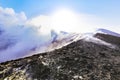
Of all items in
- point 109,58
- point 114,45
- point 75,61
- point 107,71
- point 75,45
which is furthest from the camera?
point 114,45

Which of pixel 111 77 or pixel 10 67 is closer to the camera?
pixel 111 77

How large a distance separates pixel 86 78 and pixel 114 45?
1488 cm

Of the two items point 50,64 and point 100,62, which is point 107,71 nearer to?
point 100,62

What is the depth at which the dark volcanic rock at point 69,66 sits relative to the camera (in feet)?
86.7

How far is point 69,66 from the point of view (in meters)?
28.1

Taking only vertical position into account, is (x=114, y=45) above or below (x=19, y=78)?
above

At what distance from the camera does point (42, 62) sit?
29125mm

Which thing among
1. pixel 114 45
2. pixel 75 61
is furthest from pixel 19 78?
pixel 114 45

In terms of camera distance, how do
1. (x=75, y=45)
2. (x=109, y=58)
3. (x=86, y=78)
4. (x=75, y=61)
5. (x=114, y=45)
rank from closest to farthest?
(x=86, y=78) → (x=75, y=61) → (x=109, y=58) → (x=75, y=45) → (x=114, y=45)

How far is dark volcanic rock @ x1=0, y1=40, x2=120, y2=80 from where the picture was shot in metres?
26.4

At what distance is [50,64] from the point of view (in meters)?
28.5

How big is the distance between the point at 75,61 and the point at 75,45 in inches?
221

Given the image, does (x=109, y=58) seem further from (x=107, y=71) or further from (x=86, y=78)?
(x=86, y=78)

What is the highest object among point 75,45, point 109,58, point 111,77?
point 75,45
